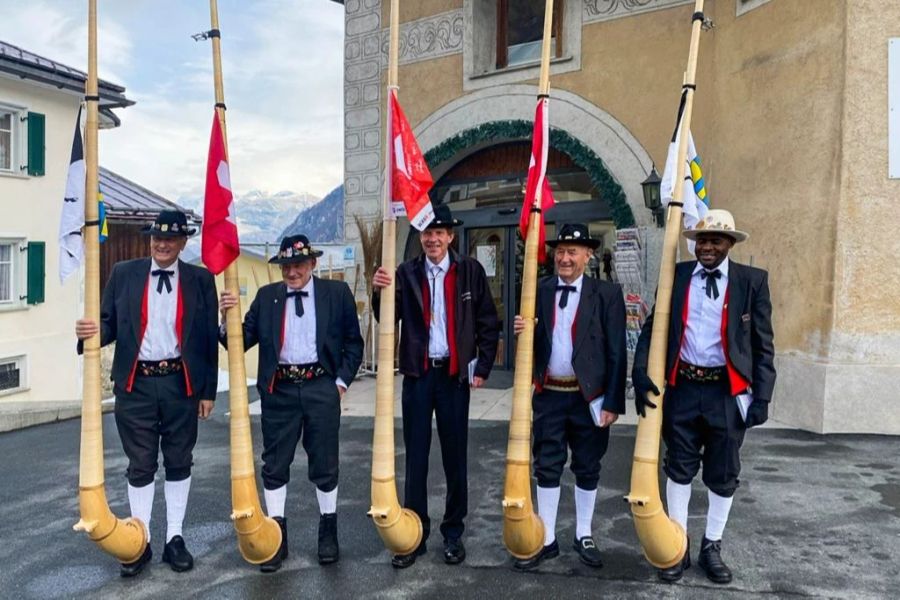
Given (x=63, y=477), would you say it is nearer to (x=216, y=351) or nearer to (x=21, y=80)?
(x=216, y=351)

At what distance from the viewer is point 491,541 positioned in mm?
4336

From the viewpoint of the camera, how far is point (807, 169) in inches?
283

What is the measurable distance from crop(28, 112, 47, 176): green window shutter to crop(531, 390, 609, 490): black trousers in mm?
12481

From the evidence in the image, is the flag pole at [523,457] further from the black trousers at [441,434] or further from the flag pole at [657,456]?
the flag pole at [657,456]

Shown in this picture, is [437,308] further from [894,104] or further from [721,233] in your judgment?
[894,104]

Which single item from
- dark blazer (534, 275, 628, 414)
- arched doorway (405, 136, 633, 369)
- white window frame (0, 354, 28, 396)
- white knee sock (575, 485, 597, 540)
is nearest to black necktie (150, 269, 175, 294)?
dark blazer (534, 275, 628, 414)

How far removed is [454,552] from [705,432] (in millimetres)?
1576

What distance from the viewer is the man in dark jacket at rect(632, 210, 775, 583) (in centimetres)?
370

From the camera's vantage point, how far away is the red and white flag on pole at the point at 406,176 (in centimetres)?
395

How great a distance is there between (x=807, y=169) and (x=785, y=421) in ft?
8.73

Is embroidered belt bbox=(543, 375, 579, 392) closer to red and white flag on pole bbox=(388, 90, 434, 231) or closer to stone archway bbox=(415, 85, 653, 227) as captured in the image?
red and white flag on pole bbox=(388, 90, 434, 231)

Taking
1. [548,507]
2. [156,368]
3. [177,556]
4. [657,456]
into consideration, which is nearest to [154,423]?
[156,368]

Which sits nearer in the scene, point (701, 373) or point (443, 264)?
point (701, 373)

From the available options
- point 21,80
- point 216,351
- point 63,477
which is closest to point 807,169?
point 216,351
